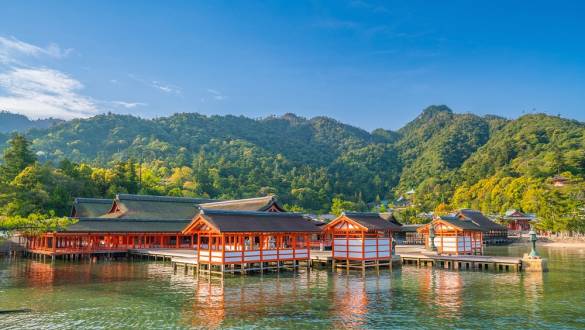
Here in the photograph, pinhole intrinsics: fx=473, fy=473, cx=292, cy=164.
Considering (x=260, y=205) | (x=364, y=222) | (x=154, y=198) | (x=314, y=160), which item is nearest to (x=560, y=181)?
(x=260, y=205)

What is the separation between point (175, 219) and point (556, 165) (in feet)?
289

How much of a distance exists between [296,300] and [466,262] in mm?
19775

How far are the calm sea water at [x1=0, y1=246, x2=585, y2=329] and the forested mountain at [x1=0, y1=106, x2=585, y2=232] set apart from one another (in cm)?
4150

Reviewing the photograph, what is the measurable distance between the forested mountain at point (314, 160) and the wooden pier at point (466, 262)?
1762 inches

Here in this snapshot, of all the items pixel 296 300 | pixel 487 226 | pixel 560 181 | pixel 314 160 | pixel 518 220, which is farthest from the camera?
pixel 314 160

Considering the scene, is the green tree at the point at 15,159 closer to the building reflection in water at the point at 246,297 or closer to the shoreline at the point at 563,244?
the building reflection in water at the point at 246,297

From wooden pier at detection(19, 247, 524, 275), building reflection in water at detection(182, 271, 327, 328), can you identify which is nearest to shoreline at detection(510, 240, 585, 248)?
wooden pier at detection(19, 247, 524, 275)

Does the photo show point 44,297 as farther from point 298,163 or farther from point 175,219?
point 298,163

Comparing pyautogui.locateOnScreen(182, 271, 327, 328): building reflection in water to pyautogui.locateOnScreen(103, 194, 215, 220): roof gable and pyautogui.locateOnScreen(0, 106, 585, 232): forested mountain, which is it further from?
pyautogui.locateOnScreen(0, 106, 585, 232): forested mountain

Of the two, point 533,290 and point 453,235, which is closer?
point 533,290

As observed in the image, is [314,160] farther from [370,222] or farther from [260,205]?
[370,222]

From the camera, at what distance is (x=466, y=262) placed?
1451 inches

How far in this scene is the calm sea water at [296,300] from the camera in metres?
17.9

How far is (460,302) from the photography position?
72.1ft
